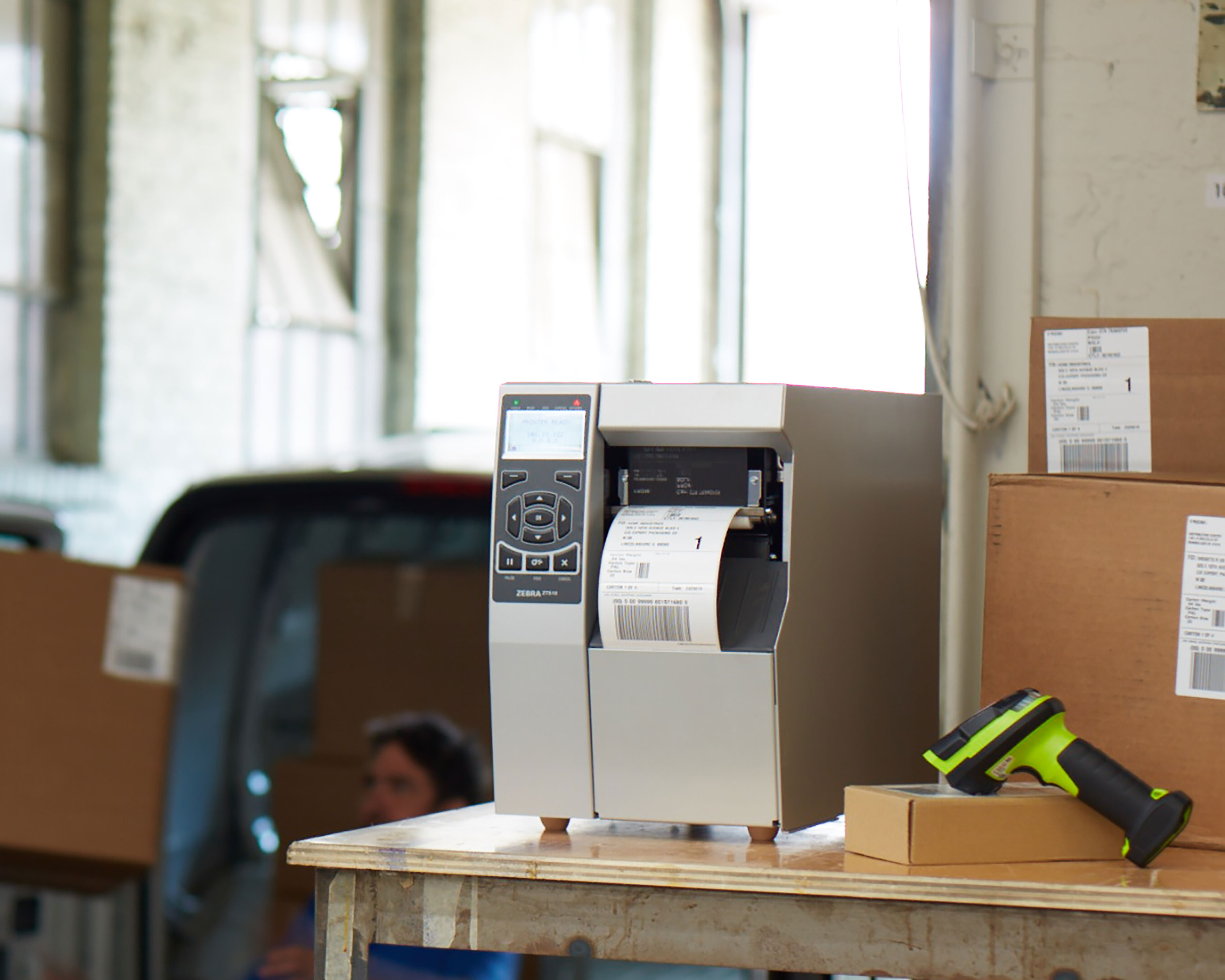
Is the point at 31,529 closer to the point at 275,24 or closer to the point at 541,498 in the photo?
the point at 541,498

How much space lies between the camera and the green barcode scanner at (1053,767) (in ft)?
4.39

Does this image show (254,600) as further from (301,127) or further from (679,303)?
(679,303)

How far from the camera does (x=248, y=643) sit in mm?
2869

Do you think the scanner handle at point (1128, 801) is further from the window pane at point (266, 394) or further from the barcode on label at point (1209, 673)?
the window pane at point (266, 394)

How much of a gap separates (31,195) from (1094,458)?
676 cm

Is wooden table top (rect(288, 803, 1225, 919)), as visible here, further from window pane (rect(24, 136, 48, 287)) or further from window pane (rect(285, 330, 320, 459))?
window pane (rect(285, 330, 320, 459))

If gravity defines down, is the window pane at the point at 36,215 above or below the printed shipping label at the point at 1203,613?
above

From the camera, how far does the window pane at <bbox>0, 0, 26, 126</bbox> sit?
23.7 ft

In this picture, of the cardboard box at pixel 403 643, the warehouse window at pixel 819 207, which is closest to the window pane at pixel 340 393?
the warehouse window at pixel 819 207

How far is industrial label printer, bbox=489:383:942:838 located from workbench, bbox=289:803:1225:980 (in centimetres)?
6

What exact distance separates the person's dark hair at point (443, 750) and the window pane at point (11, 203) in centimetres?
534

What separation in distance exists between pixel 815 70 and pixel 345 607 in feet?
29.8

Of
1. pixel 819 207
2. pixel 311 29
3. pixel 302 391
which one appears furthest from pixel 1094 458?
pixel 819 207

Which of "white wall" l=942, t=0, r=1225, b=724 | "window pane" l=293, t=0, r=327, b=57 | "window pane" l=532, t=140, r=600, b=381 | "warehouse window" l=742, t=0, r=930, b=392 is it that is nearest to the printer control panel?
"white wall" l=942, t=0, r=1225, b=724
